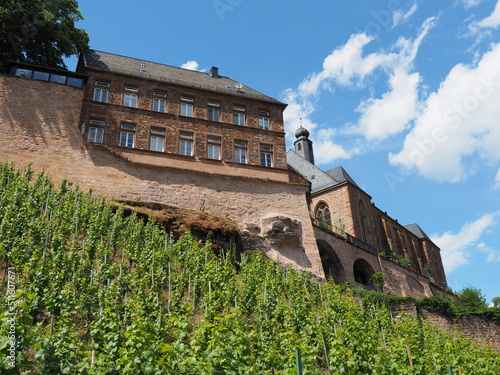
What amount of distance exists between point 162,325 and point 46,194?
376 inches

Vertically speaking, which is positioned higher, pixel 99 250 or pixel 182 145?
pixel 182 145

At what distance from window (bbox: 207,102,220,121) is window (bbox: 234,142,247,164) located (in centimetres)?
186

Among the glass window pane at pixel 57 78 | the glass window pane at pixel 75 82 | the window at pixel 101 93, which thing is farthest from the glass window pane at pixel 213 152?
the glass window pane at pixel 57 78

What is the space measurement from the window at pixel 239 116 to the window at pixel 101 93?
6586 millimetres

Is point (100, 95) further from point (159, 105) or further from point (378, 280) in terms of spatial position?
point (378, 280)

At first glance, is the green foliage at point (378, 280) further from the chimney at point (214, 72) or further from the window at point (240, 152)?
the chimney at point (214, 72)

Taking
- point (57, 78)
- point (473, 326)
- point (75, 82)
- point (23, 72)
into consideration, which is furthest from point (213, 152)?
point (473, 326)

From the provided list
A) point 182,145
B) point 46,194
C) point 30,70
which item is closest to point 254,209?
point 182,145

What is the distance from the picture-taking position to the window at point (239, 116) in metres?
24.7

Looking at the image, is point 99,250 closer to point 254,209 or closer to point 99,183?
point 99,183

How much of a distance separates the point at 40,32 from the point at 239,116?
11393 mm

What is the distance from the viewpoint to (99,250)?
42.4 feet

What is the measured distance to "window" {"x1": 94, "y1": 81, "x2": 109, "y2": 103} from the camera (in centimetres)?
2217

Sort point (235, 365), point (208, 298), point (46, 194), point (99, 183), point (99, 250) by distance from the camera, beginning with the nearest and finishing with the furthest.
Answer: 1. point (235, 365)
2. point (208, 298)
3. point (99, 250)
4. point (46, 194)
5. point (99, 183)
